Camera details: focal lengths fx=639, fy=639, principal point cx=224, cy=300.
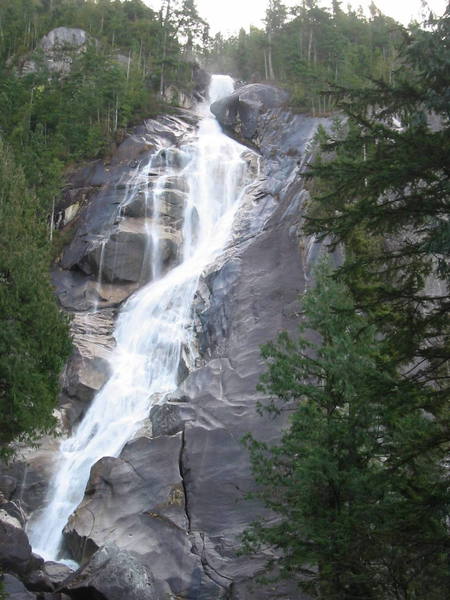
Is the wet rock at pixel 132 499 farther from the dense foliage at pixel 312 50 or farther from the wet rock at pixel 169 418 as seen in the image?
the dense foliage at pixel 312 50

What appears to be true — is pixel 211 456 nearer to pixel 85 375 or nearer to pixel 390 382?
pixel 85 375

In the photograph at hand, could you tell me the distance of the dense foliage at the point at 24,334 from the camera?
1606cm

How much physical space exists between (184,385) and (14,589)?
28.5 feet

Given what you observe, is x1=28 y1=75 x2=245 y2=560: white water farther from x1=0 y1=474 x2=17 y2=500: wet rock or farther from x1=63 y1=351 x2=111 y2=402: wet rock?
x1=0 y1=474 x2=17 y2=500: wet rock

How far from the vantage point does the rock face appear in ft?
51.9

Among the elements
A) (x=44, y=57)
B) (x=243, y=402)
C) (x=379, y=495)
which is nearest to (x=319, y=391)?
(x=379, y=495)

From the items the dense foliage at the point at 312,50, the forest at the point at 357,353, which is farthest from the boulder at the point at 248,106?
the forest at the point at 357,353

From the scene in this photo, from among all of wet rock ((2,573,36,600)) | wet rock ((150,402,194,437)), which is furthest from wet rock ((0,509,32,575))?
wet rock ((150,402,194,437))

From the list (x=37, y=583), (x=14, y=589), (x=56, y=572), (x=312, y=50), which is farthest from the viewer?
(x=312, y=50)

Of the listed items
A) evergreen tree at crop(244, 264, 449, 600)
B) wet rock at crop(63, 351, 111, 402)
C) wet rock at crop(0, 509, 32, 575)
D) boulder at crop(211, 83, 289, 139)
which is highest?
boulder at crop(211, 83, 289, 139)

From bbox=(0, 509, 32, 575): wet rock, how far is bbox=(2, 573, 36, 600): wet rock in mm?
1351

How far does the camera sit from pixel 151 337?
27328 millimetres

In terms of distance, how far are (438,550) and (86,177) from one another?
3639 centimetres

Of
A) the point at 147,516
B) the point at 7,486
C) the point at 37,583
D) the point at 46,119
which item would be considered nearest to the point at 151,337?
the point at 7,486
